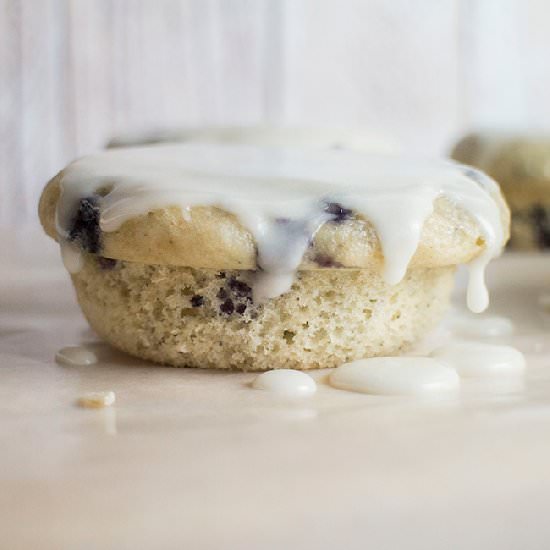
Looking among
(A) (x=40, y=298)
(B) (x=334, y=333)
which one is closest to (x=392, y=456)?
(B) (x=334, y=333)

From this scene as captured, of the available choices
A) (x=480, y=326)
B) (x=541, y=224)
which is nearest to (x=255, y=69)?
(x=541, y=224)

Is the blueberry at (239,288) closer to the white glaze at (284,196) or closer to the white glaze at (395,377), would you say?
the white glaze at (284,196)

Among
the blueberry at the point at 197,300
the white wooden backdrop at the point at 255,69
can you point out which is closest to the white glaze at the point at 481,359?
the blueberry at the point at 197,300

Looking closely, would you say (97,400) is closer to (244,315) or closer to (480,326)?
(244,315)

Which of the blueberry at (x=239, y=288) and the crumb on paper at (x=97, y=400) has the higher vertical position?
the blueberry at (x=239, y=288)

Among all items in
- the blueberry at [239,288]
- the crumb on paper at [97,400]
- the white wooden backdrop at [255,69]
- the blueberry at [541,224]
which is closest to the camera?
the crumb on paper at [97,400]

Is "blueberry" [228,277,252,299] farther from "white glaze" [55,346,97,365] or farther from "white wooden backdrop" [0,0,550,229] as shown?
"white wooden backdrop" [0,0,550,229]
